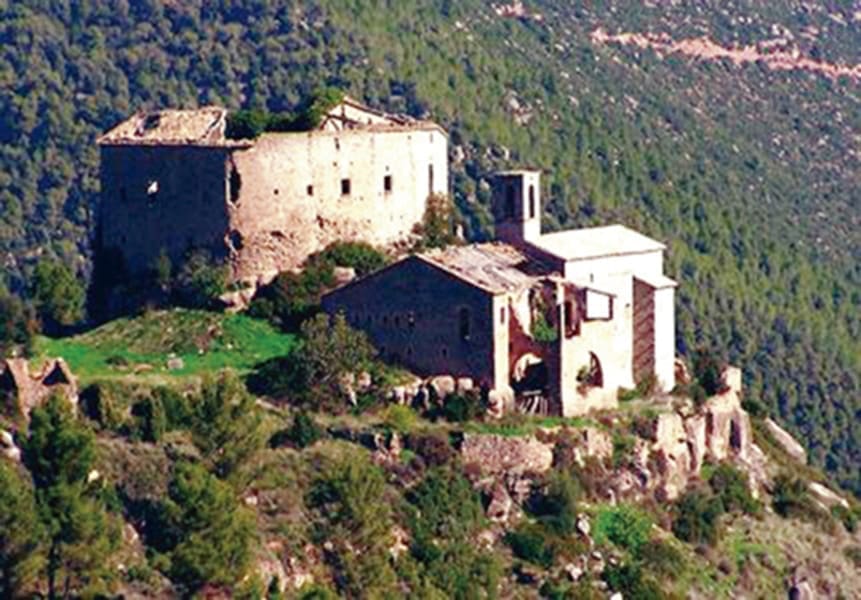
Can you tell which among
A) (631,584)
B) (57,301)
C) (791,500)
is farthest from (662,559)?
(57,301)

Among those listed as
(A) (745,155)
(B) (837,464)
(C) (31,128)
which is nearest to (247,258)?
(B) (837,464)


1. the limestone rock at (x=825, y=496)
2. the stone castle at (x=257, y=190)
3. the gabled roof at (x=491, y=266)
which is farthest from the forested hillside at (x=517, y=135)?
the gabled roof at (x=491, y=266)

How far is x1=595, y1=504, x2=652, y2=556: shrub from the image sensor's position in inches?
3002

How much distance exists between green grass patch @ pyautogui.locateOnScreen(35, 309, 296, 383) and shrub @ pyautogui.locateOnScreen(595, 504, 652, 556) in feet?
24.2

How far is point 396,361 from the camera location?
77.6 metres

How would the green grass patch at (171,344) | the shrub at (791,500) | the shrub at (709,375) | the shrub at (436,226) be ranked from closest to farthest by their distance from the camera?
the green grass patch at (171,344) → the shrub at (436,226) → the shrub at (791,500) → the shrub at (709,375)

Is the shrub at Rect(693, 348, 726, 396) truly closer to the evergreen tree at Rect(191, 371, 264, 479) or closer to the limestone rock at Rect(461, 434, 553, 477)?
the limestone rock at Rect(461, 434, 553, 477)

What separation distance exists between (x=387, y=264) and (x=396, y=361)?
2930mm

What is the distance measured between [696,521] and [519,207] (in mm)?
7651

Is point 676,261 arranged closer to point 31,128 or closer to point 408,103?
point 408,103

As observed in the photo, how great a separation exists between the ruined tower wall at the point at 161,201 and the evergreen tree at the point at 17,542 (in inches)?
504

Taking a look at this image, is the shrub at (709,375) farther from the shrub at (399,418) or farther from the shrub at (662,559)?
the shrub at (399,418)

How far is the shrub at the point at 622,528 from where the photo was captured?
76.2 m

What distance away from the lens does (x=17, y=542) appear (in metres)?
68.1
